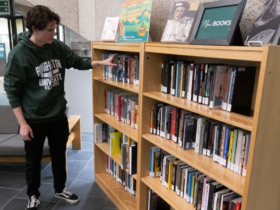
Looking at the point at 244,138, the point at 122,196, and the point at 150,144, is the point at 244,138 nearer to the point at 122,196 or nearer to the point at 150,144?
the point at 150,144

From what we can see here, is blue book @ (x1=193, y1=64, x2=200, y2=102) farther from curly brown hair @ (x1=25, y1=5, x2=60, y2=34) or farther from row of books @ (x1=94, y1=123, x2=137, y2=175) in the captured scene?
curly brown hair @ (x1=25, y1=5, x2=60, y2=34)

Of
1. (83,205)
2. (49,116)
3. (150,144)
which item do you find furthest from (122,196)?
(49,116)

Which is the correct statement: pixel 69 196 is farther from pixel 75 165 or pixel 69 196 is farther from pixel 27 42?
pixel 27 42

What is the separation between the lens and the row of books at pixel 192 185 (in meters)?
1.44

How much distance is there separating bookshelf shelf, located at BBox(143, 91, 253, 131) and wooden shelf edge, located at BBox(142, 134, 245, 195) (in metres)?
0.32

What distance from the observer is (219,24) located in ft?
4.49

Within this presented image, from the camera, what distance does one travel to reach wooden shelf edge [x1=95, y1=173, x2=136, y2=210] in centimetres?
234

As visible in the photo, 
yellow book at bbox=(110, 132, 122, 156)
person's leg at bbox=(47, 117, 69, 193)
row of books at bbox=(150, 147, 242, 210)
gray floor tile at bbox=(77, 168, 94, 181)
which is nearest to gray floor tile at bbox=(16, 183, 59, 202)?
person's leg at bbox=(47, 117, 69, 193)

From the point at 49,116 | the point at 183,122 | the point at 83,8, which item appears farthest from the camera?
the point at 83,8

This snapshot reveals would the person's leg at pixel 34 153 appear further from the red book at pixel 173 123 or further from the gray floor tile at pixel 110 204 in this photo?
the red book at pixel 173 123

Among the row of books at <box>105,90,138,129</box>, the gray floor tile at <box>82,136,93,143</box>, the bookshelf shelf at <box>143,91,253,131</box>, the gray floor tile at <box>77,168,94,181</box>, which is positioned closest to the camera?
the bookshelf shelf at <box>143,91,253,131</box>

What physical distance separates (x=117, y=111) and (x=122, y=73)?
1.32ft

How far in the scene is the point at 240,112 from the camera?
4.53ft

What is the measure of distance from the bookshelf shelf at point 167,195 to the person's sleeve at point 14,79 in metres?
1.25
